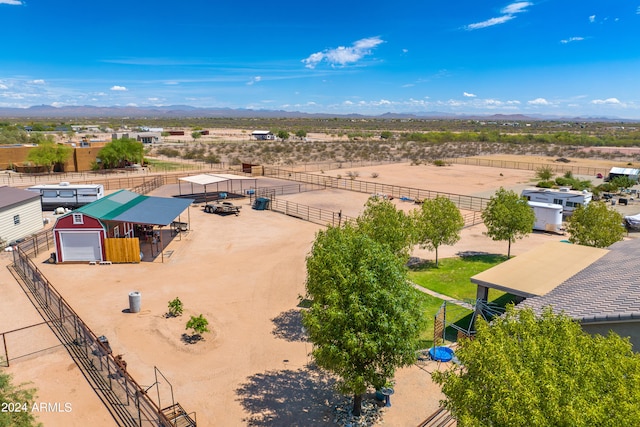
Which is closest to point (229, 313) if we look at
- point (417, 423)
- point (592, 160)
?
point (417, 423)

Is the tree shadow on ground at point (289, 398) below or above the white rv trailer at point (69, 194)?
below

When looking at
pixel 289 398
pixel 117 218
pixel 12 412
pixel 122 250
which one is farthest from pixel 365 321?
pixel 117 218

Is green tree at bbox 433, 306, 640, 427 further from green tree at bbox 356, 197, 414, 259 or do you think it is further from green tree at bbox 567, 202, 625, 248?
green tree at bbox 567, 202, 625, 248

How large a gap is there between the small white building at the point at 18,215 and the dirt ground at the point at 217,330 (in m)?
2.87

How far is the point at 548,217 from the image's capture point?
34125 millimetres

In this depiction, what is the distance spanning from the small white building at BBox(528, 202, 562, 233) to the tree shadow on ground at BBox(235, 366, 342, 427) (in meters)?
25.5

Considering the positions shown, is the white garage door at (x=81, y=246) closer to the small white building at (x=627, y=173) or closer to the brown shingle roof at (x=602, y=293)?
the brown shingle roof at (x=602, y=293)

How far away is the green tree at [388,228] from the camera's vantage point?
2094cm

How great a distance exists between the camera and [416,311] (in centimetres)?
1211

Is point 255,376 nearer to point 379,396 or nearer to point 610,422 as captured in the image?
point 379,396

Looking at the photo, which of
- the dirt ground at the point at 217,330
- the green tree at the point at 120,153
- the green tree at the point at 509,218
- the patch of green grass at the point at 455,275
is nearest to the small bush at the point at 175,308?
the dirt ground at the point at 217,330

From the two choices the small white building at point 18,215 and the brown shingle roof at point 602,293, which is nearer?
the brown shingle roof at point 602,293

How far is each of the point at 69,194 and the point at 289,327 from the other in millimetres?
29906

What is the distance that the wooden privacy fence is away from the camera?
26188 mm
